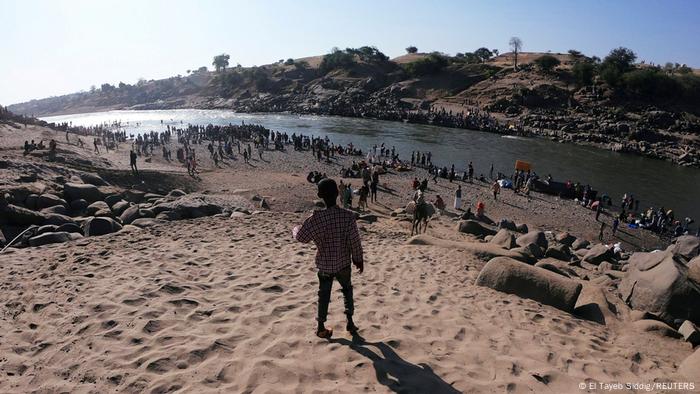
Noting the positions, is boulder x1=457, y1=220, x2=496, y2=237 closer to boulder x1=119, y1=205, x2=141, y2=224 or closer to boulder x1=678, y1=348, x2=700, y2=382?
boulder x1=678, y1=348, x2=700, y2=382

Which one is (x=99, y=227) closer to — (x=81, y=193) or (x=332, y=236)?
(x=81, y=193)

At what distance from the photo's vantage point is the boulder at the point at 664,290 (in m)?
7.50

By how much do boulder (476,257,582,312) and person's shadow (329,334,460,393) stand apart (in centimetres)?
347

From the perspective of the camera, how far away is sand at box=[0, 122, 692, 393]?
14.9 feet

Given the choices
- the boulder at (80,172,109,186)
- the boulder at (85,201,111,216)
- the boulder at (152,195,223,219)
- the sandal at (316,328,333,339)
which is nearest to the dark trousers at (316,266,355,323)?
the sandal at (316,328,333,339)

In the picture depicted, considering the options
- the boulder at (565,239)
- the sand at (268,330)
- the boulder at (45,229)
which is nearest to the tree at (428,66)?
the boulder at (565,239)

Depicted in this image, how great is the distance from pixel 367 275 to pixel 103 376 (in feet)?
15.0

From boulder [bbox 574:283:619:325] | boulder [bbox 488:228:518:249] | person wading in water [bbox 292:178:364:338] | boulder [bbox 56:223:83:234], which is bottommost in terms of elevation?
boulder [bbox 488:228:518:249]

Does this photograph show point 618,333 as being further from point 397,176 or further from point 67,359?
point 397,176

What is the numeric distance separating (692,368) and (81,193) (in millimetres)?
17484

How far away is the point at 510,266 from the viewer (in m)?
7.95

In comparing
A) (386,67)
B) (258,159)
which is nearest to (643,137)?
(258,159)

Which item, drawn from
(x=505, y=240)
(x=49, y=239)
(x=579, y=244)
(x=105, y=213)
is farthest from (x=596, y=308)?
(x=105, y=213)

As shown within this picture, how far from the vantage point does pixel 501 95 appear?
241 ft
